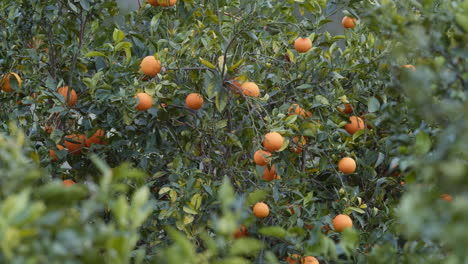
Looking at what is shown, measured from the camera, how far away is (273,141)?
181 cm

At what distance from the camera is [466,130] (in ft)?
2.68

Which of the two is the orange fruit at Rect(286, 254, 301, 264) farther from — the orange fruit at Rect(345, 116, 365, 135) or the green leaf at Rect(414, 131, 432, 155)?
the green leaf at Rect(414, 131, 432, 155)

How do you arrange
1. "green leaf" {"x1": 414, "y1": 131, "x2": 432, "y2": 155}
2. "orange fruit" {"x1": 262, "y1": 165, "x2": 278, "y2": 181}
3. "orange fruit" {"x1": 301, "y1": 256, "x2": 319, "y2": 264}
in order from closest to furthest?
1. "green leaf" {"x1": 414, "y1": 131, "x2": 432, "y2": 155}
2. "orange fruit" {"x1": 301, "y1": 256, "x2": 319, "y2": 264}
3. "orange fruit" {"x1": 262, "y1": 165, "x2": 278, "y2": 181}

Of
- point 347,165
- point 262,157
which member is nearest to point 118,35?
point 262,157

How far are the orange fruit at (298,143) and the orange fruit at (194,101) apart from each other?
0.37 m

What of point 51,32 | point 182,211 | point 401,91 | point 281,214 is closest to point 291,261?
point 281,214

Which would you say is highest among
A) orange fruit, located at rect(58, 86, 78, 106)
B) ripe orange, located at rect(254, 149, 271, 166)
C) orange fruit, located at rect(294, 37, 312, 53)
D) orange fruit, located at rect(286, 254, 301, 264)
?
orange fruit, located at rect(294, 37, 312, 53)

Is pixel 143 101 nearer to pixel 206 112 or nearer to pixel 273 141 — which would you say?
pixel 206 112

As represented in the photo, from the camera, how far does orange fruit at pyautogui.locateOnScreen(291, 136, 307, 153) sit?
2107mm

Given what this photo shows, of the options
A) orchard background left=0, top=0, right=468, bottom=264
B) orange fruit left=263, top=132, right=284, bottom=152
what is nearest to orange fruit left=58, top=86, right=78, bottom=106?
orchard background left=0, top=0, right=468, bottom=264

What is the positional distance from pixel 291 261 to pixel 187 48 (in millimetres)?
836

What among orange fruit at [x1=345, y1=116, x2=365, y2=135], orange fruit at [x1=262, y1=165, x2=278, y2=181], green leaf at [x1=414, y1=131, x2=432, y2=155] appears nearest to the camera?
green leaf at [x1=414, y1=131, x2=432, y2=155]

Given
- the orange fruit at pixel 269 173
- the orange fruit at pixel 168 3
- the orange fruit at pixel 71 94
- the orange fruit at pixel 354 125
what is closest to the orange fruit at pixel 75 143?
the orange fruit at pixel 71 94

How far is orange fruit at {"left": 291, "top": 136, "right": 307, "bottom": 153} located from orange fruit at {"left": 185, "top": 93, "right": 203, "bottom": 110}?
37cm
